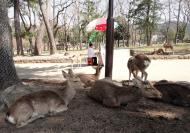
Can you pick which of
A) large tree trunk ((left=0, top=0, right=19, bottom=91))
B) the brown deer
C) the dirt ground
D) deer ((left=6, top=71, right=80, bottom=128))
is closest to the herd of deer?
deer ((left=6, top=71, right=80, bottom=128))

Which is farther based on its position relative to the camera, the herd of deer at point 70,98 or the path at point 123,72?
the path at point 123,72

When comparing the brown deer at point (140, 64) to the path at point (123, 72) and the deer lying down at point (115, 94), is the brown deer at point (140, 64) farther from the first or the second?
the deer lying down at point (115, 94)

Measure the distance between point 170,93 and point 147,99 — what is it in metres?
0.52

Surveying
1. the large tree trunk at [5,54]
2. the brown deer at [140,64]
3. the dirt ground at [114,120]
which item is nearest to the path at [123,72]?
the brown deer at [140,64]

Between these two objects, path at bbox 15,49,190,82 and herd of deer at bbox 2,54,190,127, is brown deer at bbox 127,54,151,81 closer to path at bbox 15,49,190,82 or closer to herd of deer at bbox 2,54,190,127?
path at bbox 15,49,190,82

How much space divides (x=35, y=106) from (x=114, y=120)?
144 centimetres

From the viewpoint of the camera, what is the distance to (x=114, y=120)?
627 cm

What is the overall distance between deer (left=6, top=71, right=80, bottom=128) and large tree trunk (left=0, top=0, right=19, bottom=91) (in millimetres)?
2128

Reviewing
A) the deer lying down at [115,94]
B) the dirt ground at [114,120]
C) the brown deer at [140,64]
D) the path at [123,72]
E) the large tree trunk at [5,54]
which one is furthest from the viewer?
the path at [123,72]

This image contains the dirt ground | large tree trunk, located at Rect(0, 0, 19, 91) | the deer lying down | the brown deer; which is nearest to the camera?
the dirt ground

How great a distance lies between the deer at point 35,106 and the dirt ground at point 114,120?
109mm

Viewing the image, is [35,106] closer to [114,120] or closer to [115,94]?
[114,120]

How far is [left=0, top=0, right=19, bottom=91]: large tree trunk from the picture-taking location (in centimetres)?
821

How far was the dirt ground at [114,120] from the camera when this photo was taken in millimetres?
5898
